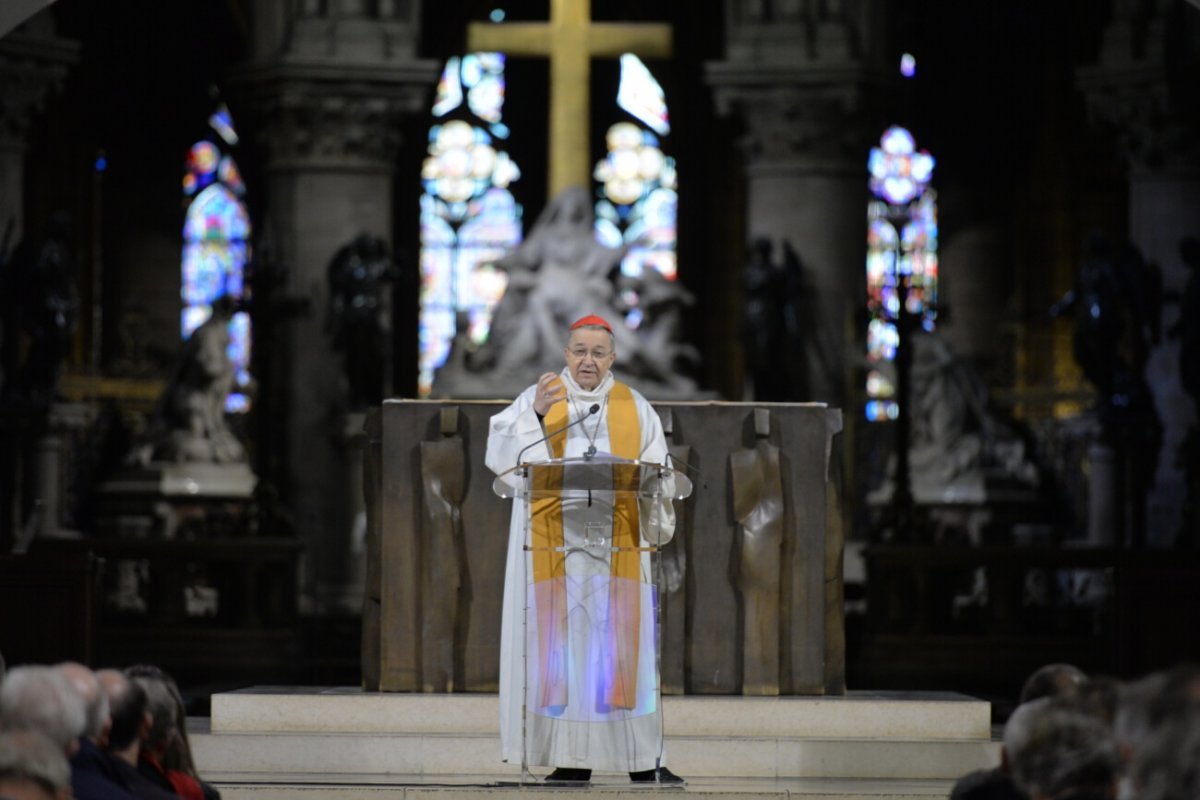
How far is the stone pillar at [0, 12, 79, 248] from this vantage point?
2062 centimetres

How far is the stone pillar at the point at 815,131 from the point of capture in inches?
860

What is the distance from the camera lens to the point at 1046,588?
17.6 metres

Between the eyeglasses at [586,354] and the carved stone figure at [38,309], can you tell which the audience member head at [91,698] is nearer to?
the eyeglasses at [586,354]

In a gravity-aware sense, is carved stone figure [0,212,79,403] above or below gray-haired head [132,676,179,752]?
above

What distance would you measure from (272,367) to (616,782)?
14262 millimetres

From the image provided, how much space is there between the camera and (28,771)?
484cm

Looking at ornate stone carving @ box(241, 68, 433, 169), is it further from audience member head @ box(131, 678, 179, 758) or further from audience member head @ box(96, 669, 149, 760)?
audience member head @ box(96, 669, 149, 760)

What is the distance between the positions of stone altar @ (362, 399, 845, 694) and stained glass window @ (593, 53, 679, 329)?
20034 mm

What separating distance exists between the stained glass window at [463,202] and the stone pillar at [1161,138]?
31.5 ft

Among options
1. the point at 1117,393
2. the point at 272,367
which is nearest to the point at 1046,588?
the point at 1117,393

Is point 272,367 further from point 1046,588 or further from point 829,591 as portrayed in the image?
point 829,591

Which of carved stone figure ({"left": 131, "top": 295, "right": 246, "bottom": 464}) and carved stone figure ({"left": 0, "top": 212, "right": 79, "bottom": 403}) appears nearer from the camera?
carved stone figure ({"left": 0, "top": 212, "right": 79, "bottom": 403})

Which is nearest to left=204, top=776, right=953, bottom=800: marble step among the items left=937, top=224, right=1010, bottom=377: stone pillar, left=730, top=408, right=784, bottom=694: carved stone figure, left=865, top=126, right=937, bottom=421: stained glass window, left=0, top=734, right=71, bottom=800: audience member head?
left=730, top=408, right=784, bottom=694: carved stone figure

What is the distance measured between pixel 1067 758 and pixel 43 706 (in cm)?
220
